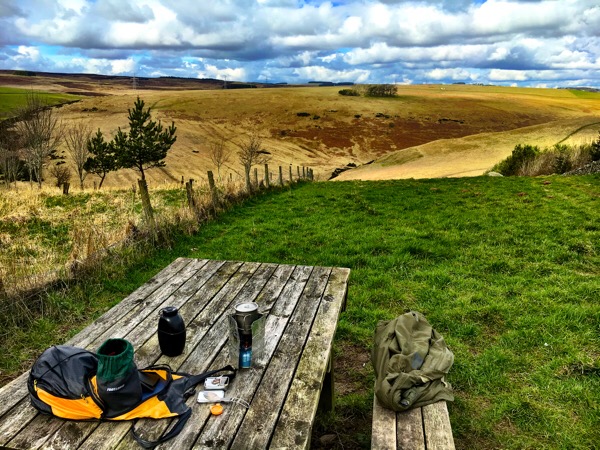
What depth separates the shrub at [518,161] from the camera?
18141mm

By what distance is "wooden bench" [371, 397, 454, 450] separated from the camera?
8.36 feet

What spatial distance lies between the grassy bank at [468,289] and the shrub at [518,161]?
6.39m

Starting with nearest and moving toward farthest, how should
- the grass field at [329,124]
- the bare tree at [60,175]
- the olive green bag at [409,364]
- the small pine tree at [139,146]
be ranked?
the olive green bag at [409,364] → the bare tree at [60,175] → the small pine tree at [139,146] → the grass field at [329,124]

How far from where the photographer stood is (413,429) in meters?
2.70

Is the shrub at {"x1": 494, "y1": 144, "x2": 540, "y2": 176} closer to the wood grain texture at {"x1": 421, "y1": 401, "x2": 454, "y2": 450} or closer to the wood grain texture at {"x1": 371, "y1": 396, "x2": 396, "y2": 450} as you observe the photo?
the wood grain texture at {"x1": 421, "y1": 401, "x2": 454, "y2": 450}

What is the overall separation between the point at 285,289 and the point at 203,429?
180cm

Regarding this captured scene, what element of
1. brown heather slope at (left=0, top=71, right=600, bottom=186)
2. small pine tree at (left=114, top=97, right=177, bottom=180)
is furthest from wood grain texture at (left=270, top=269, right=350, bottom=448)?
small pine tree at (left=114, top=97, right=177, bottom=180)

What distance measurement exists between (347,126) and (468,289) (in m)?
55.3

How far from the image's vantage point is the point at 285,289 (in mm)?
3871

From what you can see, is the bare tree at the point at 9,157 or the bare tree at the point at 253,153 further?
the bare tree at the point at 253,153

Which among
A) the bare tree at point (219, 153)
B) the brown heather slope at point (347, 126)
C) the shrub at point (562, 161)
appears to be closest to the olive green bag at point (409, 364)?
the shrub at point (562, 161)

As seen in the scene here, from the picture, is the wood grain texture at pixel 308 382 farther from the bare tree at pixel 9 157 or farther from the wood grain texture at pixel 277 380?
the bare tree at pixel 9 157

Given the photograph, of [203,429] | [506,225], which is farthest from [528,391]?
[506,225]

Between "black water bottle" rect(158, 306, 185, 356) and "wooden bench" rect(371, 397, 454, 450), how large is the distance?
132 cm
